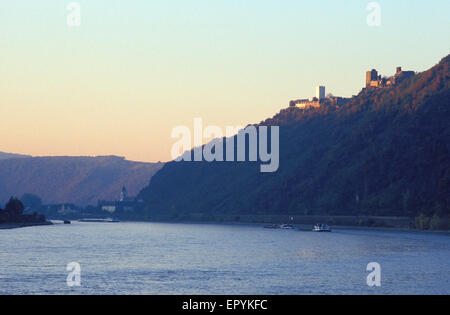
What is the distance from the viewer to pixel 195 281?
66.9 meters

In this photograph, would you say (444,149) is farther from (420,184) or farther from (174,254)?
(174,254)

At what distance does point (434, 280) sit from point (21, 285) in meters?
32.2

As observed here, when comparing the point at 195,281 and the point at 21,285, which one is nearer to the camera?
the point at 21,285

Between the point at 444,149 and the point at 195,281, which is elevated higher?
the point at 444,149
